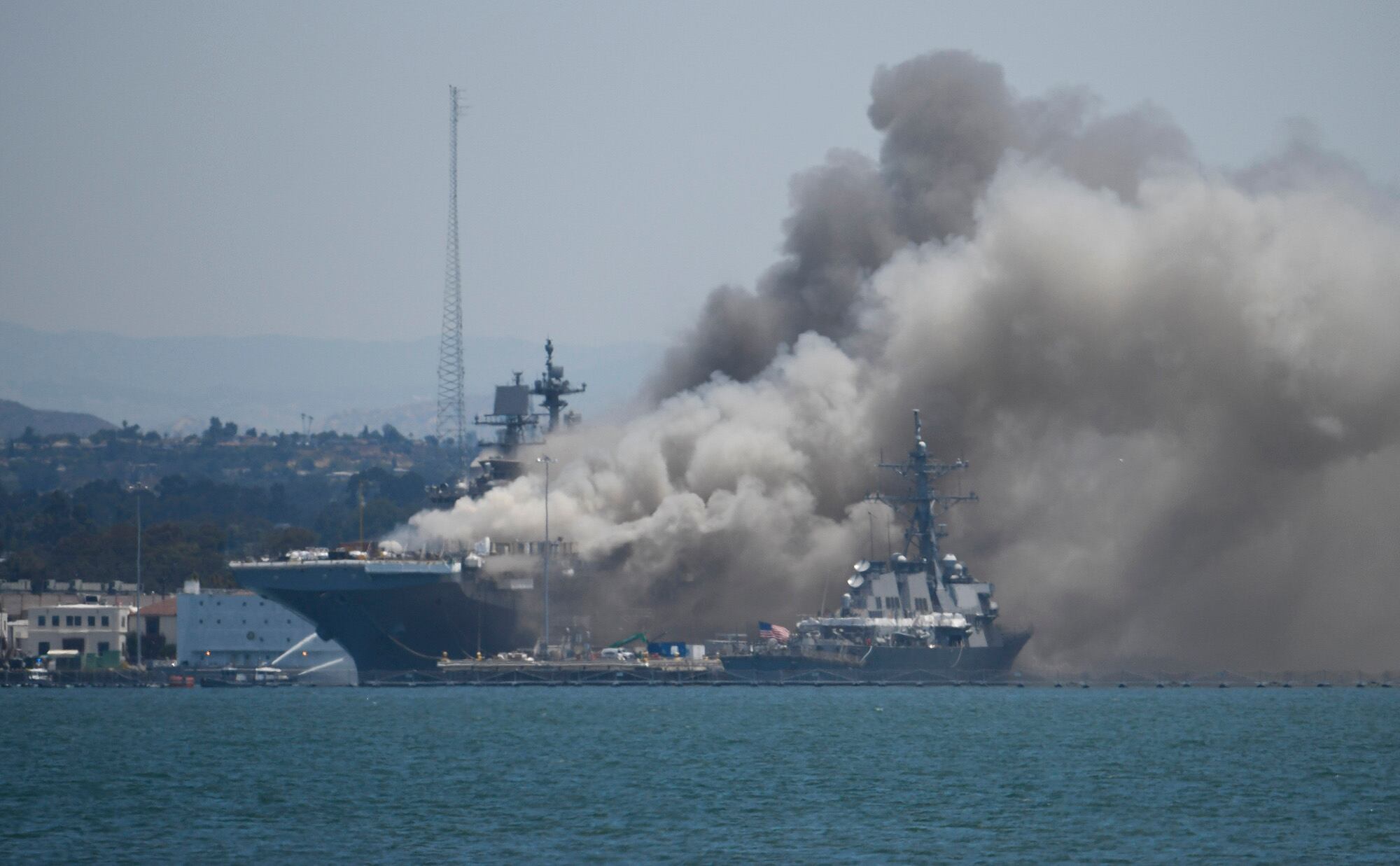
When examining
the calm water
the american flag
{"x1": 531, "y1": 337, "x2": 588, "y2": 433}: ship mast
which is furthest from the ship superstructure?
the calm water

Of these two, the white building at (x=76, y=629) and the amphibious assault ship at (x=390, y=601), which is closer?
the amphibious assault ship at (x=390, y=601)

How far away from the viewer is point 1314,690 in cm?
9381

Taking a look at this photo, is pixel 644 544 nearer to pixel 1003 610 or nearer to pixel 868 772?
pixel 1003 610

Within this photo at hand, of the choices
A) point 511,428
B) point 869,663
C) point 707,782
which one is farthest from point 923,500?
point 707,782

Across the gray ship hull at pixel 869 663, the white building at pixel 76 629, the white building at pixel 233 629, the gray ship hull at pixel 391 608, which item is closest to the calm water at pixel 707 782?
the gray ship hull at pixel 869 663

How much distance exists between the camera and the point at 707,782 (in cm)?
4878

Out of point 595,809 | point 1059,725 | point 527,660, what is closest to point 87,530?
point 527,660

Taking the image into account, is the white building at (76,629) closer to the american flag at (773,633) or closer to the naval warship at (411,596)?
the naval warship at (411,596)

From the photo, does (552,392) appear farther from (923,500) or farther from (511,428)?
(923,500)

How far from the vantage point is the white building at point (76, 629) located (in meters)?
121

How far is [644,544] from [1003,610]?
57.6 ft

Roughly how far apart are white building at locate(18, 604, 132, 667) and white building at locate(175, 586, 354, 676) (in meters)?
10.4

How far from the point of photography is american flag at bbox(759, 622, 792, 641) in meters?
92.4

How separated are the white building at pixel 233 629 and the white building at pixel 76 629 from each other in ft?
34.2
